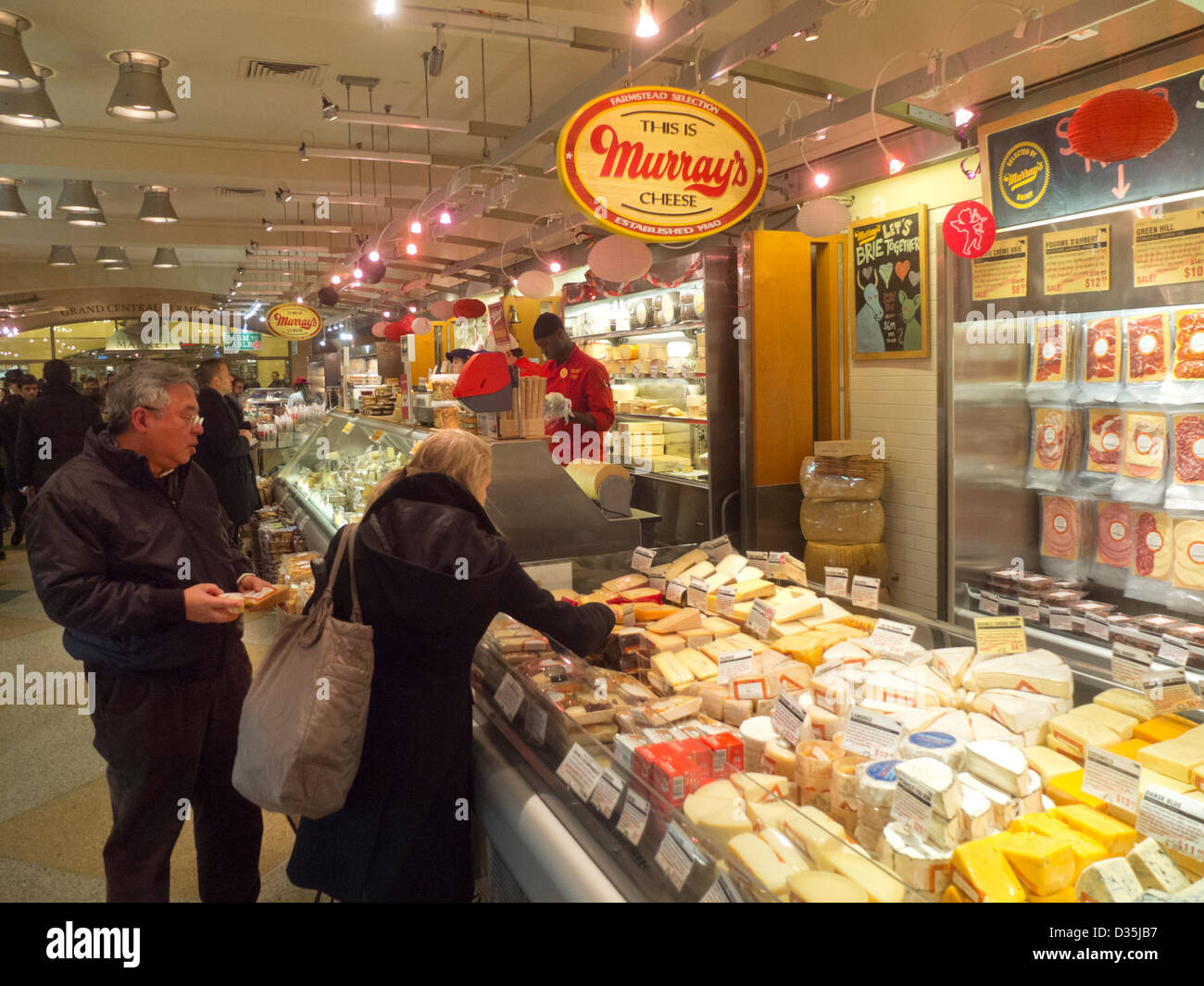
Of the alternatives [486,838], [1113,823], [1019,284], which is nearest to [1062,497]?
[1019,284]

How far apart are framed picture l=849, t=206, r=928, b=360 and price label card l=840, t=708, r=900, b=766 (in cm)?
412

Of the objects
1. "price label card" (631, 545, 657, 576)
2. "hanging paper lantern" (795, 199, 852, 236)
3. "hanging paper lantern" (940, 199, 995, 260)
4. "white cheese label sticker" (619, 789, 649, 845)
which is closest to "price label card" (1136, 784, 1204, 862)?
"white cheese label sticker" (619, 789, 649, 845)

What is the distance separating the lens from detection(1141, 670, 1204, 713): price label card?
2.07 meters

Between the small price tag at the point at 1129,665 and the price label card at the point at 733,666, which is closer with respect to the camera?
the small price tag at the point at 1129,665

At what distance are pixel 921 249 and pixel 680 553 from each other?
9.83 feet

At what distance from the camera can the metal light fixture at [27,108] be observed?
5.34m

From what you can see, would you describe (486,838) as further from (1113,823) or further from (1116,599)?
(1116,599)

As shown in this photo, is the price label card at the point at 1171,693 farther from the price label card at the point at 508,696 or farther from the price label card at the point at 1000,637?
the price label card at the point at 508,696

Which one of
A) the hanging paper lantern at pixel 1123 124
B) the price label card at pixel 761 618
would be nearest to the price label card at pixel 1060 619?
the price label card at pixel 761 618

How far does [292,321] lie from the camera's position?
1339cm

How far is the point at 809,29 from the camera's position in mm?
3635

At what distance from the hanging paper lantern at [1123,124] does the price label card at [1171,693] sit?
6.35ft

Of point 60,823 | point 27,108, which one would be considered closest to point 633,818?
point 60,823

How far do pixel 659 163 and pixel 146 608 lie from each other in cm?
247
